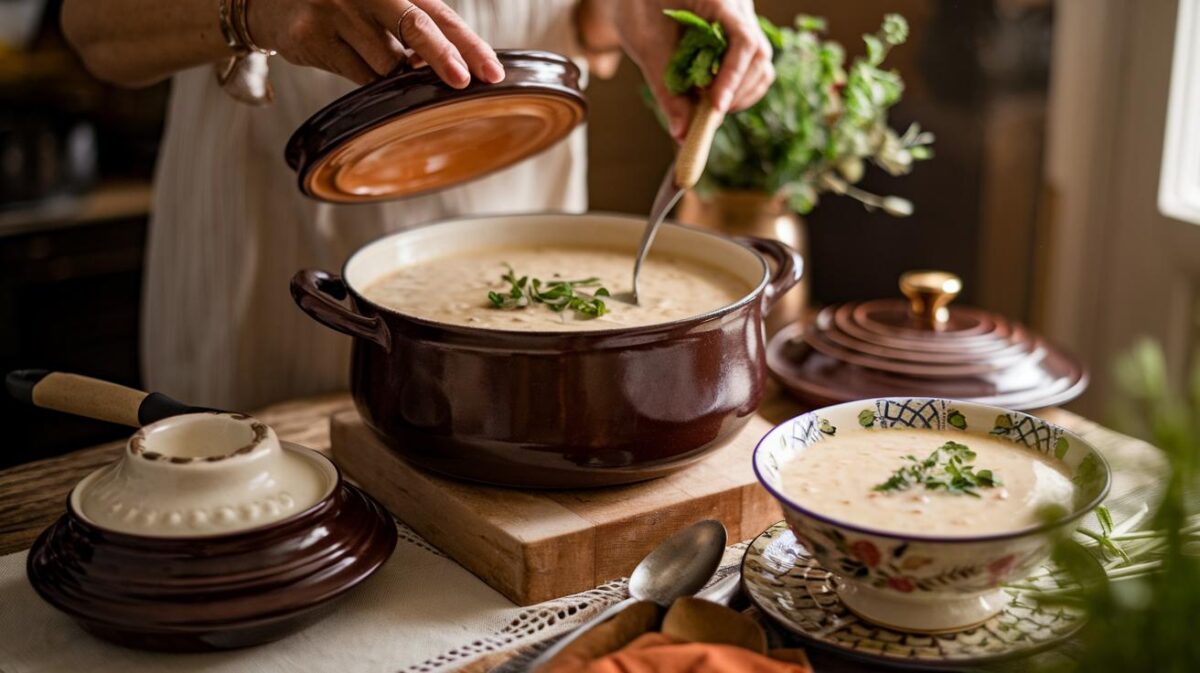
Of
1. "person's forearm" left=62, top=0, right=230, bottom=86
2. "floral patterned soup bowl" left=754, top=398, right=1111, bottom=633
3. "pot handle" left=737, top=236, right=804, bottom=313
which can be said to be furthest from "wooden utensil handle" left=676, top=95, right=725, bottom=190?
"person's forearm" left=62, top=0, right=230, bottom=86

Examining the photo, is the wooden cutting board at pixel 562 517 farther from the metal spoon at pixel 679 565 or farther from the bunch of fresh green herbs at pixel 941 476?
the bunch of fresh green herbs at pixel 941 476

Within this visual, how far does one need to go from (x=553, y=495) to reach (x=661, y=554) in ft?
0.50

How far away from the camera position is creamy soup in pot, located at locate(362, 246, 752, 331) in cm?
125

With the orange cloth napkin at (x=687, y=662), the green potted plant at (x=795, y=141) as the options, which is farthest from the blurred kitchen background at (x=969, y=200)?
the orange cloth napkin at (x=687, y=662)

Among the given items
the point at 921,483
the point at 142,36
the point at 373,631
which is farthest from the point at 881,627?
the point at 142,36

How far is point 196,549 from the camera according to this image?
3.12 ft

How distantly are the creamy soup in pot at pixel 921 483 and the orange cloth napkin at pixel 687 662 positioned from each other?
122mm

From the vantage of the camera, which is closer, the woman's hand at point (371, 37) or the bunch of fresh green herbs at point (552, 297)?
the woman's hand at point (371, 37)

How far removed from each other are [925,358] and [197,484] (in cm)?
87

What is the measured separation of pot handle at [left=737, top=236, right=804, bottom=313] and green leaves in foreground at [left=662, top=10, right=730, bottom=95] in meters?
0.19

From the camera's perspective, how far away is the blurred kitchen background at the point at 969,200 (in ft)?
7.08

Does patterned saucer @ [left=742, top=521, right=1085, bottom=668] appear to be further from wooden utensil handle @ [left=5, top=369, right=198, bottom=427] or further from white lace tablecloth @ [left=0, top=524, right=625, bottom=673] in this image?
wooden utensil handle @ [left=5, top=369, right=198, bottom=427]

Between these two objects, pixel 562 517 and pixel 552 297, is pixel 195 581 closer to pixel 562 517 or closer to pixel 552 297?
pixel 562 517

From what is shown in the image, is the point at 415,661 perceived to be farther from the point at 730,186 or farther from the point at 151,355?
the point at 151,355
